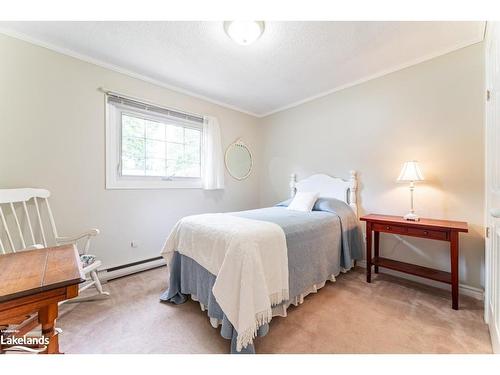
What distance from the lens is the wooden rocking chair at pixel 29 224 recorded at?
177 centimetres

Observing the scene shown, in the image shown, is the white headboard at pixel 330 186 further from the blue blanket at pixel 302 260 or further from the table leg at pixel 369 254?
the table leg at pixel 369 254

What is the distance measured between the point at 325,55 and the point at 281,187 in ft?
6.82

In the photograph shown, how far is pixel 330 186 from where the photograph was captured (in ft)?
9.77

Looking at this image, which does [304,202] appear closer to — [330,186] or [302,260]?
[330,186]

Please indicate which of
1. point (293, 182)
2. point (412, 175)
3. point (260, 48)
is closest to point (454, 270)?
point (412, 175)

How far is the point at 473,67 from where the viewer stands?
197cm

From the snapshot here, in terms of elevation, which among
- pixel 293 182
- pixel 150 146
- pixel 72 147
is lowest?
pixel 293 182

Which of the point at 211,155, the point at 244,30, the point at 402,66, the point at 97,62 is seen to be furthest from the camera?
the point at 211,155

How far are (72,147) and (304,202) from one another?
2652 mm

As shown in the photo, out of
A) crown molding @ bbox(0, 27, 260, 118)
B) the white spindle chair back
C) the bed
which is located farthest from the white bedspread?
crown molding @ bbox(0, 27, 260, 118)

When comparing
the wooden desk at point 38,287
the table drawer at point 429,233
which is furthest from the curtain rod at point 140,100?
the table drawer at point 429,233
